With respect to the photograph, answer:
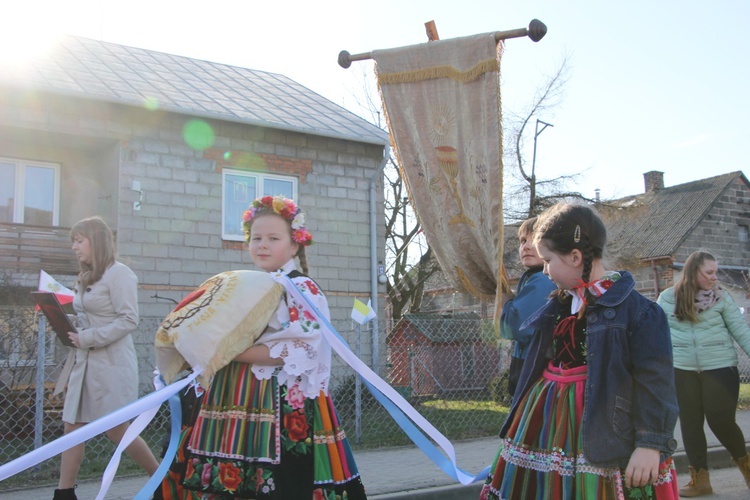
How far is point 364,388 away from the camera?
10453mm

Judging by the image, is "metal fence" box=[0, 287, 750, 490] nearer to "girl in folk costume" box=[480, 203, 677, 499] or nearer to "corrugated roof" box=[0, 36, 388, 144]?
"girl in folk costume" box=[480, 203, 677, 499]

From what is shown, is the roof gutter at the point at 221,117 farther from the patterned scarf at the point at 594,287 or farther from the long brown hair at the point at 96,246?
the patterned scarf at the point at 594,287

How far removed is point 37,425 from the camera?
6.54 metres

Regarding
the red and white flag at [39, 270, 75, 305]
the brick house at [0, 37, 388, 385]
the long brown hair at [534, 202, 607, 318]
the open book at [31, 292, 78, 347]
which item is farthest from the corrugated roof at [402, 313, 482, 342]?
the long brown hair at [534, 202, 607, 318]

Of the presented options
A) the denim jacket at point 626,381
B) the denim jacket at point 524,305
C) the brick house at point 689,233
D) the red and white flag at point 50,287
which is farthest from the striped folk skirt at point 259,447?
the brick house at point 689,233

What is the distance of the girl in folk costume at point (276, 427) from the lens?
10.2 feet

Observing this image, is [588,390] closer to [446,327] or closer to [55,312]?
[55,312]

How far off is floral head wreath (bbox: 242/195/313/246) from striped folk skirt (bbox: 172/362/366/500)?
741 mm

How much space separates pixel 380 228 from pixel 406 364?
3.21 meters

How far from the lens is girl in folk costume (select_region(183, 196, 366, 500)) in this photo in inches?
122

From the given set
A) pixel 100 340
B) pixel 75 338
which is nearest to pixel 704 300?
pixel 100 340

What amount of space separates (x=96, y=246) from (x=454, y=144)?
7.85ft

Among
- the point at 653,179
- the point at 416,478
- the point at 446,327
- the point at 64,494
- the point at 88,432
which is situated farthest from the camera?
the point at 653,179

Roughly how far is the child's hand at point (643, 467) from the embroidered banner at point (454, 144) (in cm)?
132
